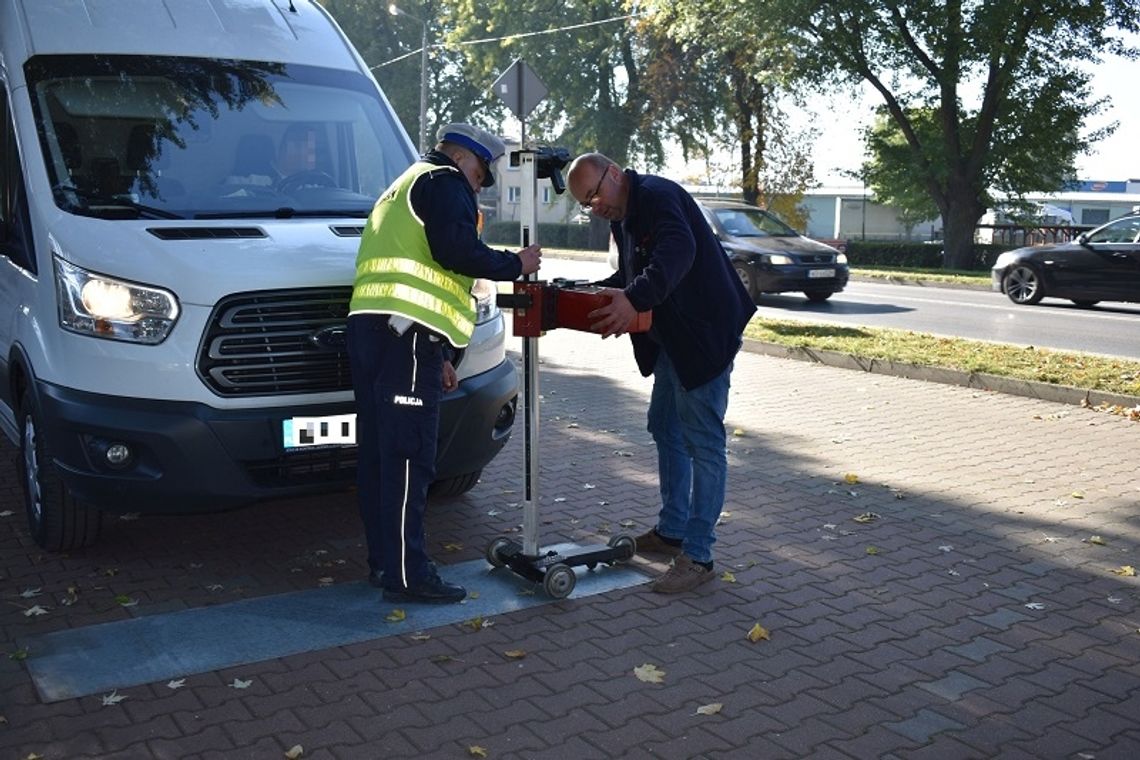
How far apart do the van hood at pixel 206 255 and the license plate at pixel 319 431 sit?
0.59m

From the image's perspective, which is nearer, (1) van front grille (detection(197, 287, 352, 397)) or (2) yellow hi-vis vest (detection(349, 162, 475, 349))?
(2) yellow hi-vis vest (detection(349, 162, 475, 349))

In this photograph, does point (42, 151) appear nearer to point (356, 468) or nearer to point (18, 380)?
point (18, 380)

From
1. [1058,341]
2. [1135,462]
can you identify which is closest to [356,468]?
[1135,462]

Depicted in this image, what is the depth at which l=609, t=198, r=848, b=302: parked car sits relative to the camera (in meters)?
18.6

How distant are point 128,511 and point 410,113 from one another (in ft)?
192

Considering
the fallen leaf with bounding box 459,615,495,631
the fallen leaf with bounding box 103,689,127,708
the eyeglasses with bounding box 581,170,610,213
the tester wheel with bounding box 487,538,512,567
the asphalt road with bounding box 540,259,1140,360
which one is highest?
the eyeglasses with bounding box 581,170,610,213

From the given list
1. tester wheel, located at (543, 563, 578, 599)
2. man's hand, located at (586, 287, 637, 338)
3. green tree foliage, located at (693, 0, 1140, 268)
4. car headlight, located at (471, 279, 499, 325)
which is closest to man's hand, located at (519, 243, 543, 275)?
man's hand, located at (586, 287, 637, 338)

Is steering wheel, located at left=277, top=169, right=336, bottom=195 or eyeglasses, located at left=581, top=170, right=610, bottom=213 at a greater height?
steering wheel, located at left=277, top=169, right=336, bottom=195

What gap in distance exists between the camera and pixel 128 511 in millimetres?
5074

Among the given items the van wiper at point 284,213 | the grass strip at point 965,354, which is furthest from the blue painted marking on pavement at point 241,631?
the grass strip at point 965,354

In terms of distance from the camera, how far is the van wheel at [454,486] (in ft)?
21.2

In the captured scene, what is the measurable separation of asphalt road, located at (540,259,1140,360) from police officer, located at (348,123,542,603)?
1045 centimetres

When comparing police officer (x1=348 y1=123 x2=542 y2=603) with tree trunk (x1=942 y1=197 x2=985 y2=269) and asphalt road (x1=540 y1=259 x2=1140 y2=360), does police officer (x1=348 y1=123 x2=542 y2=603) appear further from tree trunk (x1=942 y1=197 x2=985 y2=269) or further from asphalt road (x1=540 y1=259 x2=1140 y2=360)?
tree trunk (x1=942 y1=197 x2=985 y2=269)

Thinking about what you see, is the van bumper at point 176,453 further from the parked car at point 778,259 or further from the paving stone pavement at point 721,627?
the parked car at point 778,259
